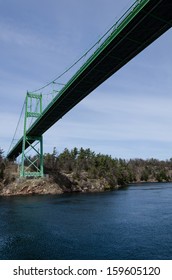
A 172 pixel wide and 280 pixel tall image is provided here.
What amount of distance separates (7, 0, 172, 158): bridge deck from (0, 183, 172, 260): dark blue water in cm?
1736

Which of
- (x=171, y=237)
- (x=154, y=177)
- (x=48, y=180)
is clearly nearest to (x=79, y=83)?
(x=171, y=237)

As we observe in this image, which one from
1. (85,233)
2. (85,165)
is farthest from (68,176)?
(85,233)

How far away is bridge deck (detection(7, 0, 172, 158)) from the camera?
24.8 meters

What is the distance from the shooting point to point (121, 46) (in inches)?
1198

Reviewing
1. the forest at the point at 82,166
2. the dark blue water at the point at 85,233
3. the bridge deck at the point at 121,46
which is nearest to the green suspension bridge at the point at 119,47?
the bridge deck at the point at 121,46

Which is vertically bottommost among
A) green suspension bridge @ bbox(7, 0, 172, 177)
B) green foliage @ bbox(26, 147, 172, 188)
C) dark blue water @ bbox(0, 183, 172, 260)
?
dark blue water @ bbox(0, 183, 172, 260)

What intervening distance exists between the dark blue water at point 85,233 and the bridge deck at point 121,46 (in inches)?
684

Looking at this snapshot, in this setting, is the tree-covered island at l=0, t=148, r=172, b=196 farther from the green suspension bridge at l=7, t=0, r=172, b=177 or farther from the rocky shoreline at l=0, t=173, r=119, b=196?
the green suspension bridge at l=7, t=0, r=172, b=177

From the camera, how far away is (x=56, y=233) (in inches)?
1066

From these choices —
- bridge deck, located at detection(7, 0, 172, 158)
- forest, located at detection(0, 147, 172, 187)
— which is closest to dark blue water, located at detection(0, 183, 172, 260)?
bridge deck, located at detection(7, 0, 172, 158)

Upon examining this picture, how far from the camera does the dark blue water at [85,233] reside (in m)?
20.9

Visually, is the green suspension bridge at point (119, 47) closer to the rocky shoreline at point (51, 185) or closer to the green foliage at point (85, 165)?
the rocky shoreline at point (51, 185)
